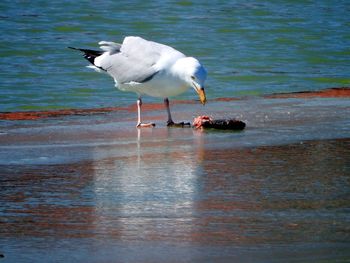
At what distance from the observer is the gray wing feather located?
430 inches

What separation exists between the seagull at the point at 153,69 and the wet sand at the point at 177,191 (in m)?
0.46

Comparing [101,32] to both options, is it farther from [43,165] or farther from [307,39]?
[43,165]

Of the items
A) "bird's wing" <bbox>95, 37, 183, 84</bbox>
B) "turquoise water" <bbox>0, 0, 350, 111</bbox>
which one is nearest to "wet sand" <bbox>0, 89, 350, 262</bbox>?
"bird's wing" <bbox>95, 37, 183, 84</bbox>

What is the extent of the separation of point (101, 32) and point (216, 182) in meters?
13.2

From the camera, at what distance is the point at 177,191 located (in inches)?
278

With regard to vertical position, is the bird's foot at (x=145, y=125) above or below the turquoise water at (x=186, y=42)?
below

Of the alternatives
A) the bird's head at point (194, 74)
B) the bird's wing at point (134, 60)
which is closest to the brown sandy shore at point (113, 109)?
the bird's wing at point (134, 60)

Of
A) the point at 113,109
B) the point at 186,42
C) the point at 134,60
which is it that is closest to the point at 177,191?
the point at 134,60

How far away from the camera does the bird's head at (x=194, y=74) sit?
10375mm

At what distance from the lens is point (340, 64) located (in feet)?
58.2

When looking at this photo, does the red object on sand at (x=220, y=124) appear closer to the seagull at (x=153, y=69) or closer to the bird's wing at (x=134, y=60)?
the seagull at (x=153, y=69)

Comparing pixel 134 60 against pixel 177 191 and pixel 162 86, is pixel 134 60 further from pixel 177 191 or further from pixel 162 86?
pixel 177 191

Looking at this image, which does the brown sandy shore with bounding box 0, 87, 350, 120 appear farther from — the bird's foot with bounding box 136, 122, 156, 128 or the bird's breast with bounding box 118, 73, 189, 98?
Result: the bird's foot with bounding box 136, 122, 156, 128

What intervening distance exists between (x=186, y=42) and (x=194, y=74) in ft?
29.6
